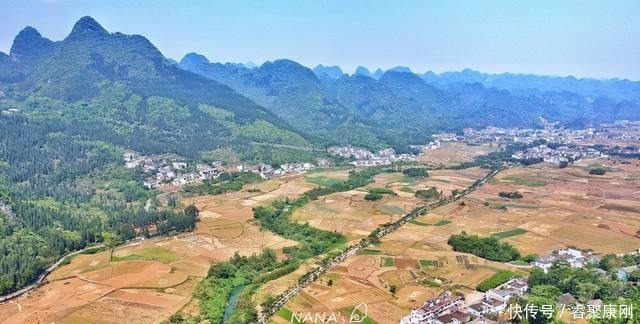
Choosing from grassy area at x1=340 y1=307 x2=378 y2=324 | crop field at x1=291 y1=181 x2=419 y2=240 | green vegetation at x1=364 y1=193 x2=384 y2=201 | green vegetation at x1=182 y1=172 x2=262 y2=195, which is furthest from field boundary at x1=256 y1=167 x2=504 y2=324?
green vegetation at x1=182 y1=172 x2=262 y2=195

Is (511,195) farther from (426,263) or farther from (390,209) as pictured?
(426,263)

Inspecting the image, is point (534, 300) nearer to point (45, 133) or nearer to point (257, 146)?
point (257, 146)

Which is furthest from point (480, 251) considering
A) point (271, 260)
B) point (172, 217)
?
point (172, 217)

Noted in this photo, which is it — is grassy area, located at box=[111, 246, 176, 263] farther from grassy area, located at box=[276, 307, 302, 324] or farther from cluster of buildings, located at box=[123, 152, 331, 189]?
cluster of buildings, located at box=[123, 152, 331, 189]

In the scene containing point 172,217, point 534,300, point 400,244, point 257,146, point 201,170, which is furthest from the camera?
point 257,146
